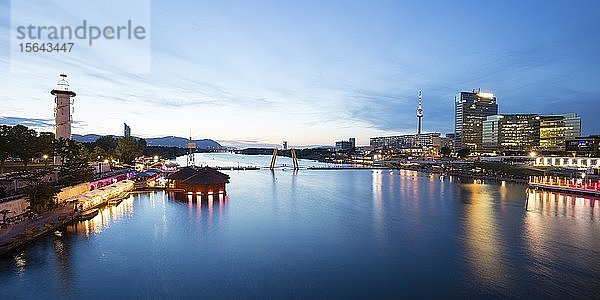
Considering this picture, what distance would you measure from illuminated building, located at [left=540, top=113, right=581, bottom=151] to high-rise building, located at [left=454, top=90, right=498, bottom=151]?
2444 cm

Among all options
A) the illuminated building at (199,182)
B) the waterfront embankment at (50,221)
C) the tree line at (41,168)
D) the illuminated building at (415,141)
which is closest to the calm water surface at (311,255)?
the waterfront embankment at (50,221)

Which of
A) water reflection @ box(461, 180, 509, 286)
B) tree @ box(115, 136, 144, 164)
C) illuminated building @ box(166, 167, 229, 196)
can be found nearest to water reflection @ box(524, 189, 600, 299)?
water reflection @ box(461, 180, 509, 286)

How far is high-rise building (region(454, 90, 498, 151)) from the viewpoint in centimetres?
12788

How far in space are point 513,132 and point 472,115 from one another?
1926 centimetres

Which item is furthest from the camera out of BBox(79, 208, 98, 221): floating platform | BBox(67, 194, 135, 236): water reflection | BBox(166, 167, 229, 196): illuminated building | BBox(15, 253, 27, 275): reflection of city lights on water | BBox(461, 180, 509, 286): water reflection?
BBox(166, 167, 229, 196): illuminated building

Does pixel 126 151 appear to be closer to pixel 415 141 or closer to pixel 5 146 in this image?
pixel 5 146

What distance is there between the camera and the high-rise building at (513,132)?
109m

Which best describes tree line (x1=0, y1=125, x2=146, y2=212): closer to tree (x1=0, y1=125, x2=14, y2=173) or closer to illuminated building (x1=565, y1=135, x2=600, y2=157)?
tree (x1=0, y1=125, x2=14, y2=173)

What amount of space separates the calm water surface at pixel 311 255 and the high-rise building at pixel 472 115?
4341 inches

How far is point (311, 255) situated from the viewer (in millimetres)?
14805

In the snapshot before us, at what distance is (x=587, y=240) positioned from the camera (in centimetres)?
1680

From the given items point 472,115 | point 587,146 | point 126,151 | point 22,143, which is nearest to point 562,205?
point 22,143

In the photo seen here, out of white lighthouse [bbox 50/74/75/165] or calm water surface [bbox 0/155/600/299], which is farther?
white lighthouse [bbox 50/74/75/165]

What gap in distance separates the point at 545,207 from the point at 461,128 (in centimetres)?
11182
